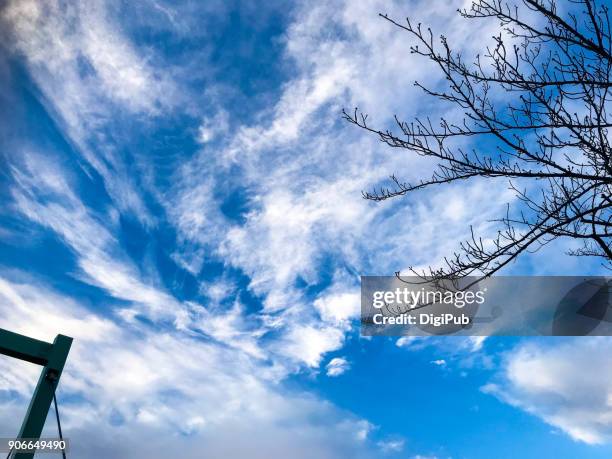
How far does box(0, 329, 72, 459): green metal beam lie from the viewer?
3.12 metres

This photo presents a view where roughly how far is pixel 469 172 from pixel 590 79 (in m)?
1.03

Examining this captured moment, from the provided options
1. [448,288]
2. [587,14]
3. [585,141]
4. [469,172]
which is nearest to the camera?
[587,14]

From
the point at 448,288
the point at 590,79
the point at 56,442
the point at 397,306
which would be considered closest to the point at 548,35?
the point at 590,79

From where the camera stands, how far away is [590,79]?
305 centimetres

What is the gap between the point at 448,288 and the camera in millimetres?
3721

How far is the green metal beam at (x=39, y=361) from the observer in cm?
312

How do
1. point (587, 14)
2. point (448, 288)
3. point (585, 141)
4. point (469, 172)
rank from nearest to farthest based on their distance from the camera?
point (587, 14) → point (585, 141) → point (469, 172) → point (448, 288)

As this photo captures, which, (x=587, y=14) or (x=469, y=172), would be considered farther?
(x=469, y=172)

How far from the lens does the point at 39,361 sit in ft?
10.7

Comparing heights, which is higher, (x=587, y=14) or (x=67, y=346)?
(x=587, y=14)

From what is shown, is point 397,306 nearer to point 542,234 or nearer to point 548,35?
point 542,234

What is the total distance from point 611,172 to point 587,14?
3.73ft

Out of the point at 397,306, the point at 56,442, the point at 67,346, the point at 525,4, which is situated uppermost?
the point at 525,4

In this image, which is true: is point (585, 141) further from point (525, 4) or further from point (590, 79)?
point (525, 4)
